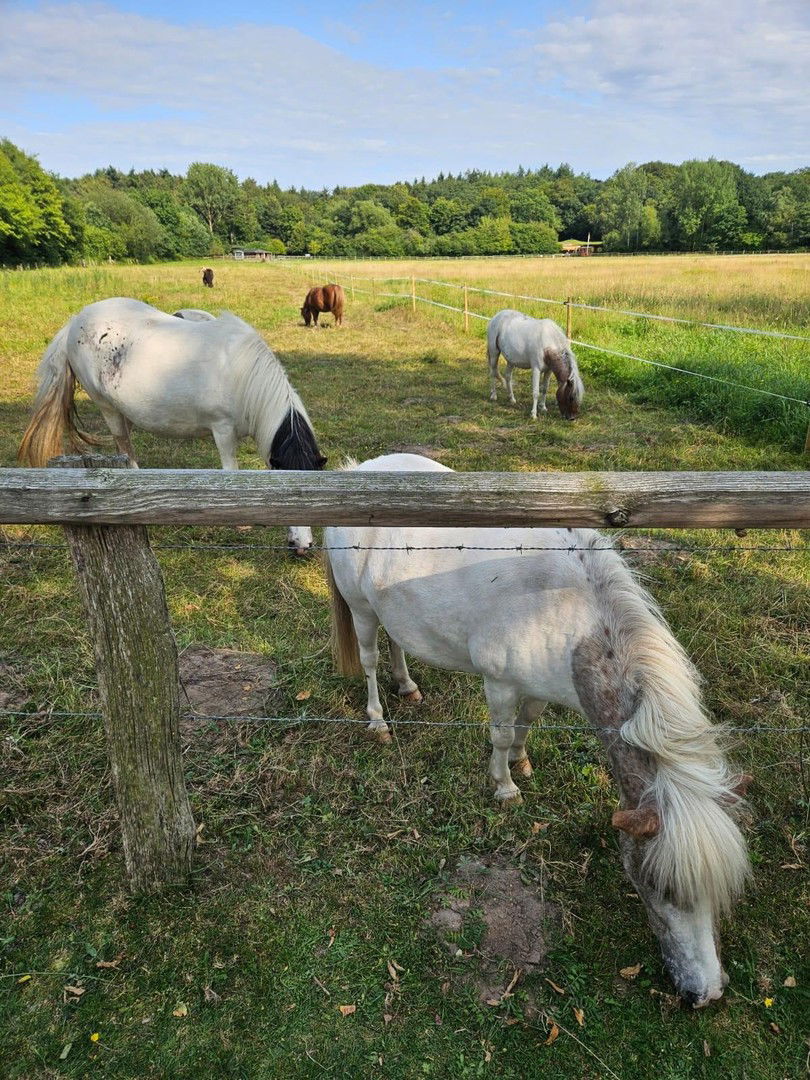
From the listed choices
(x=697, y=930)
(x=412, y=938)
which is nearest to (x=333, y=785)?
(x=412, y=938)

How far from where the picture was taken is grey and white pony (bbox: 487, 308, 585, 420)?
31.2 ft

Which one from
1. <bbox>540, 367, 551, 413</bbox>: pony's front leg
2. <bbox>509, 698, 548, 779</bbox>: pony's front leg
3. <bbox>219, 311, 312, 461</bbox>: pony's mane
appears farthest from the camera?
<bbox>540, 367, 551, 413</bbox>: pony's front leg

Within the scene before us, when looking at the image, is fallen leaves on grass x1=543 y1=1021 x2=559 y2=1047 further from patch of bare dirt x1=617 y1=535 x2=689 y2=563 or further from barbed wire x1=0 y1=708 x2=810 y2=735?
patch of bare dirt x1=617 y1=535 x2=689 y2=563

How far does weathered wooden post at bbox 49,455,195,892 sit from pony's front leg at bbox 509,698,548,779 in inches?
62.7

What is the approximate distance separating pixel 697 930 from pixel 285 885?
5.52 feet

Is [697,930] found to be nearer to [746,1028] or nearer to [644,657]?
[746,1028]

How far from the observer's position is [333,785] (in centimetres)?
322

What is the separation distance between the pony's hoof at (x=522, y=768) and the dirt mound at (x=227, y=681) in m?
1.49

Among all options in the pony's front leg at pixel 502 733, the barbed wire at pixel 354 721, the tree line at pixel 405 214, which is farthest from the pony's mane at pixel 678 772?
the tree line at pixel 405 214

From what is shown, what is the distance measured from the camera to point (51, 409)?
6453mm

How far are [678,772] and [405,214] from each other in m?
104

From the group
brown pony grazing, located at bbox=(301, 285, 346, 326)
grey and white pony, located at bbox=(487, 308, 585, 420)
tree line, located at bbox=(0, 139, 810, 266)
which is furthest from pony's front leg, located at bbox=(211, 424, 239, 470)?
tree line, located at bbox=(0, 139, 810, 266)

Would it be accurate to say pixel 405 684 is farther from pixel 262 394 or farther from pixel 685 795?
pixel 262 394

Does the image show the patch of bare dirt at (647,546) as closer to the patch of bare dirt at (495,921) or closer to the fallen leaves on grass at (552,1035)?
the patch of bare dirt at (495,921)
